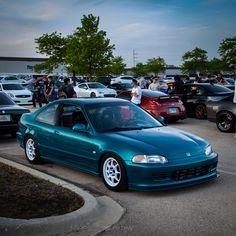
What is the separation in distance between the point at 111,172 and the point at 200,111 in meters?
10.9

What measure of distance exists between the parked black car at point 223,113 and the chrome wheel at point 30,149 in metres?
6.65

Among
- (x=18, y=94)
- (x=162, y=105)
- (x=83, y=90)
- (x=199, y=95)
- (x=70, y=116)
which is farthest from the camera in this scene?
(x=83, y=90)

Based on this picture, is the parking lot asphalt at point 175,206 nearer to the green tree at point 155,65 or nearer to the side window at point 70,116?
Answer: the side window at point 70,116

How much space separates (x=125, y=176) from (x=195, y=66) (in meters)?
78.5

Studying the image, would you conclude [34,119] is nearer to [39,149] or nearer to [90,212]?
[39,149]

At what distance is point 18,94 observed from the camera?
25.0 meters

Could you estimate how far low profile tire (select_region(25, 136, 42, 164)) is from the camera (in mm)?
8086

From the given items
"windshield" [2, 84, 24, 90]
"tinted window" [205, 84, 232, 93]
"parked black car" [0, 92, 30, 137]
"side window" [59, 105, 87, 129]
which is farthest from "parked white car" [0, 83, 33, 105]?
"side window" [59, 105, 87, 129]

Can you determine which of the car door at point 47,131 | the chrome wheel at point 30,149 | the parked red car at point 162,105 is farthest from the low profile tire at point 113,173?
the parked red car at point 162,105

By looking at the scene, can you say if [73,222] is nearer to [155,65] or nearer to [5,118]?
[5,118]

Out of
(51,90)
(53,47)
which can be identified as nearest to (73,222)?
(51,90)

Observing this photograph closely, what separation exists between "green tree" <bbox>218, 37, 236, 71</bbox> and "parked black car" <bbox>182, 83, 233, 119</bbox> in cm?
5941

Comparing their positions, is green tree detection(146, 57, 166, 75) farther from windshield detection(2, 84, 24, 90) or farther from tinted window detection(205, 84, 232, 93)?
tinted window detection(205, 84, 232, 93)

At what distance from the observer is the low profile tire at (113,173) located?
598 centimetres
